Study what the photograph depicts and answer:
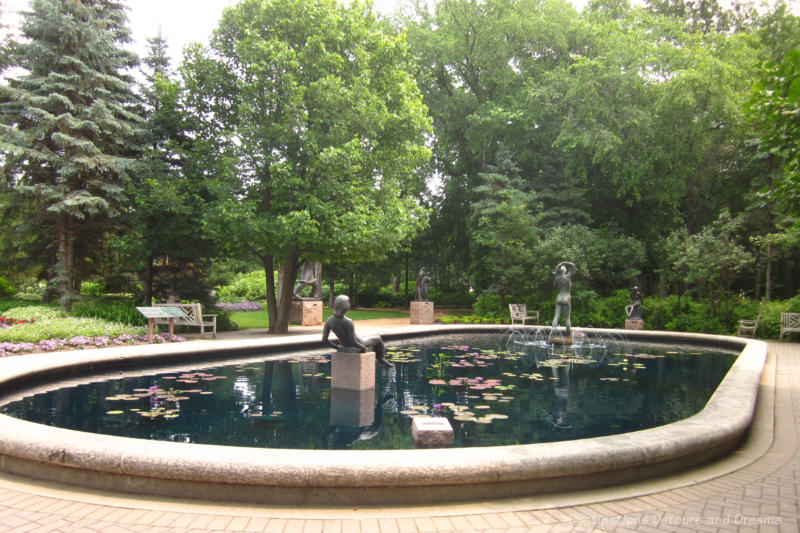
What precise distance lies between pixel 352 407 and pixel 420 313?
13.7 metres

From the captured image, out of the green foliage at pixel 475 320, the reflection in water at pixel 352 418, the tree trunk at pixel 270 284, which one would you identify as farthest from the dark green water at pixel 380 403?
the green foliage at pixel 475 320

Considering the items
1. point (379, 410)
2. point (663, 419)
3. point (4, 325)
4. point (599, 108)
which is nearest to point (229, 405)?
point (379, 410)

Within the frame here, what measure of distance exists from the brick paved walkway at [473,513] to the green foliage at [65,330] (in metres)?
8.00

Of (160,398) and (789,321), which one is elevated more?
(789,321)

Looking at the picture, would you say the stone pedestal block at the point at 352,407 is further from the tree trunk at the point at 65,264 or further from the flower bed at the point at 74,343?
Answer: the tree trunk at the point at 65,264

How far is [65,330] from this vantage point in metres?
10.5

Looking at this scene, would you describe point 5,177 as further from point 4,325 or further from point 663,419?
point 663,419

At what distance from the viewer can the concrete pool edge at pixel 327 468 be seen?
3.14 m

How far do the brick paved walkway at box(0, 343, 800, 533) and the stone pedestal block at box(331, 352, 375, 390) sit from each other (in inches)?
149

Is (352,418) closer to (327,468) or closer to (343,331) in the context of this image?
(343,331)

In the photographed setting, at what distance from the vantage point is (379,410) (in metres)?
6.06

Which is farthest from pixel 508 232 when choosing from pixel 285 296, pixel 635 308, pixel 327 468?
pixel 327 468

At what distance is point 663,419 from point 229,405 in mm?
5447

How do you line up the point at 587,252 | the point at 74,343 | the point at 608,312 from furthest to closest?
the point at 587,252, the point at 608,312, the point at 74,343
